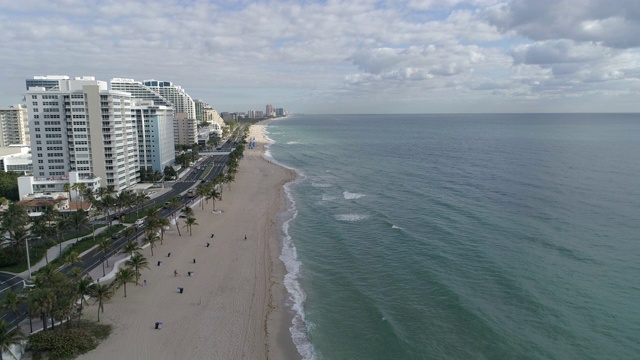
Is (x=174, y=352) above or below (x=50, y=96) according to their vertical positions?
below

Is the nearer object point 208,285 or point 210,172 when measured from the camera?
point 208,285

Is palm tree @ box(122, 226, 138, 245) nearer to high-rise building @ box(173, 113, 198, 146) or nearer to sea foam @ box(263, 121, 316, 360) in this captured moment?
sea foam @ box(263, 121, 316, 360)

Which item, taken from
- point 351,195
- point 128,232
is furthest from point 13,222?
point 351,195

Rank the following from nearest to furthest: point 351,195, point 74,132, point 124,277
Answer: point 124,277 → point 74,132 → point 351,195

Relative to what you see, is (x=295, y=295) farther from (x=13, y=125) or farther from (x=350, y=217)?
(x=13, y=125)

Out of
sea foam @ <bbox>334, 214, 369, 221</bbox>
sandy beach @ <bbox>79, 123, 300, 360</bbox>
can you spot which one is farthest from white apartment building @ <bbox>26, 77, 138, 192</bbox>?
sea foam @ <bbox>334, 214, 369, 221</bbox>

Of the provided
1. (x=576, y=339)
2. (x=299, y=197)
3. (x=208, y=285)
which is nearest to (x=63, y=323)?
(x=208, y=285)

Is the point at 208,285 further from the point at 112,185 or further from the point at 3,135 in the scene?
the point at 3,135
